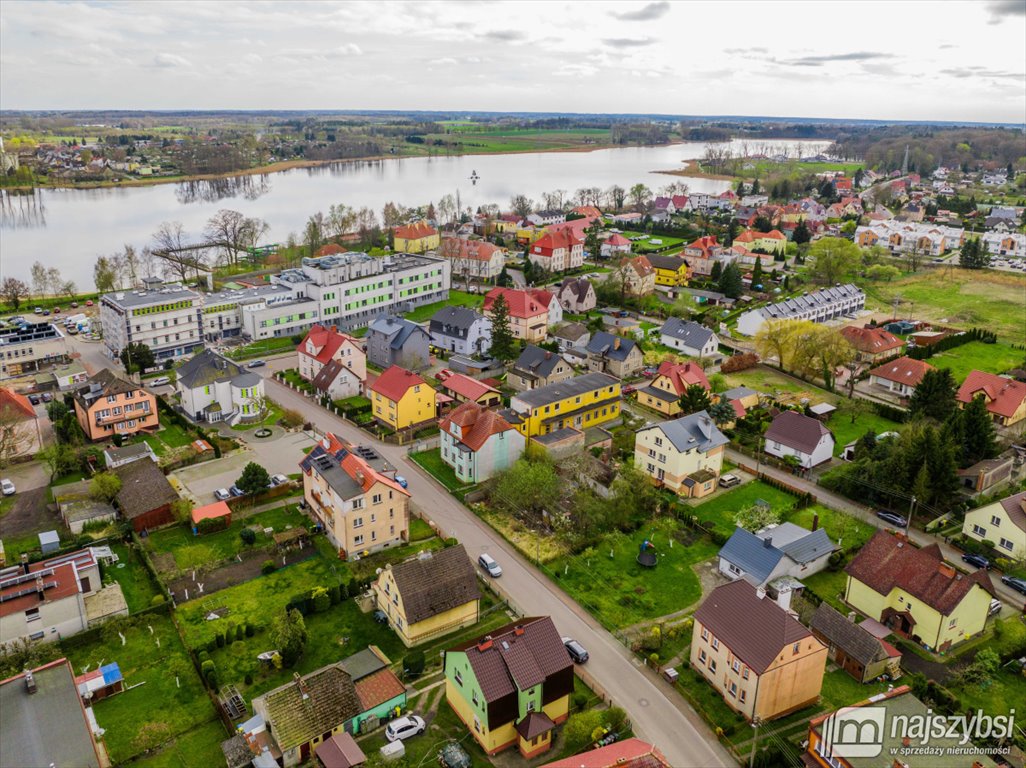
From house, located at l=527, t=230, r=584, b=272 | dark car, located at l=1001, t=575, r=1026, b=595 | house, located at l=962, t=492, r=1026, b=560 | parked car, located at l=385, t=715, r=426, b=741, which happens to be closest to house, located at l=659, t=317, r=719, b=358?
house, located at l=962, t=492, r=1026, b=560

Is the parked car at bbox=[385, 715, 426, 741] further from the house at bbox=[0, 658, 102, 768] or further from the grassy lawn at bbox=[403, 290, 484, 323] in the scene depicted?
the grassy lawn at bbox=[403, 290, 484, 323]

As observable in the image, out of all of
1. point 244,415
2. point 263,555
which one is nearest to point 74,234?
point 244,415

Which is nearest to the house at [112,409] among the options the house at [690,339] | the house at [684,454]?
the house at [684,454]

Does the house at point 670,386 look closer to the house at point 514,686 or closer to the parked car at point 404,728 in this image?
the house at point 514,686

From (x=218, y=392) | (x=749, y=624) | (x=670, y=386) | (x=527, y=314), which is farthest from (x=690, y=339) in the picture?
(x=749, y=624)

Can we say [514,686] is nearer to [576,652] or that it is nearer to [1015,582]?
[576,652]

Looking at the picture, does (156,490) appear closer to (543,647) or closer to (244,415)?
(244,415)
